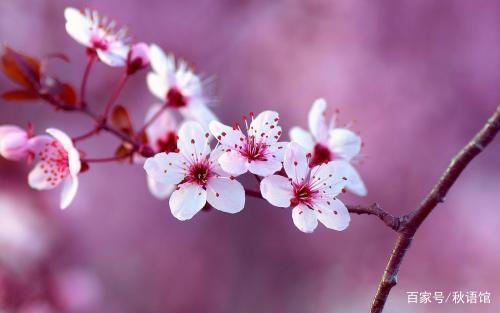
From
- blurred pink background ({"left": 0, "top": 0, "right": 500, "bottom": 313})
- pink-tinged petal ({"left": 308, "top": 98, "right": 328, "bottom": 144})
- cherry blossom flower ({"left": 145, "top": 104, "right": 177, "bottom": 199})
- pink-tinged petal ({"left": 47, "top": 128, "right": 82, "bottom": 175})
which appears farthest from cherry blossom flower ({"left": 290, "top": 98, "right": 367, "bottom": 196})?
blurred pink background ({"left": 0, "top": 0, "right": 500, "bottom": 313})

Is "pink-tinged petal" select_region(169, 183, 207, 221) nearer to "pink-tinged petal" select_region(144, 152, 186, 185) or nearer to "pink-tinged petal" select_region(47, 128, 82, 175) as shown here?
"pink-tinged petal" select_region(144, 152, 186, 185)

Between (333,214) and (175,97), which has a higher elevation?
(175,97)

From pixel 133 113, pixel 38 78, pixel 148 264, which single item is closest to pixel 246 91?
pixel 133 113

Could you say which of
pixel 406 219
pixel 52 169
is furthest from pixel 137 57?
pixel 406 219

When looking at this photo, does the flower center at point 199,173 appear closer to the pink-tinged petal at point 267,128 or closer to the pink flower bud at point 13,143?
the pink-tinged petal at point 267,128

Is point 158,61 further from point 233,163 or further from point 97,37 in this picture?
A: point 233,163

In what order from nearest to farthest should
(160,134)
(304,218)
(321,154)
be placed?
(304,218) → (321,154) → (160,134)

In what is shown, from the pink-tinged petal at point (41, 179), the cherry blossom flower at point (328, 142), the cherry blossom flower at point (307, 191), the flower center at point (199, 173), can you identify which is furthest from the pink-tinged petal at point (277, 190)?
the pink-tinged petal at point (41, 179)
